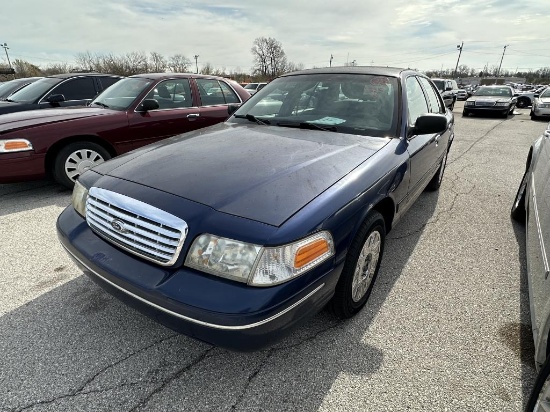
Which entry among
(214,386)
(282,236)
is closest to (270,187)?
(282,236)

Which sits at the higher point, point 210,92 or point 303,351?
point 210,92

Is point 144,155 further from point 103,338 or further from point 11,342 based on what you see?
point 11,342

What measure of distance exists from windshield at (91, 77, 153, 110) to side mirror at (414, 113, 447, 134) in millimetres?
3994

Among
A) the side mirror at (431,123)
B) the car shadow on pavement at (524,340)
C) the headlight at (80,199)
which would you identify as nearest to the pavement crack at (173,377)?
the headlight at (80,199)

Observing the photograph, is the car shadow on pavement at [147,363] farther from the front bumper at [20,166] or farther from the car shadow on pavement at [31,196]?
the front bumper at [20,166]

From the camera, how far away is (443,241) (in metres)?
3.44

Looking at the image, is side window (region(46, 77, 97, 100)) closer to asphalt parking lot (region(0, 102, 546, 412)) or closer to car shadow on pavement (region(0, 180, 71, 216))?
car shadow on pavement (region(0, 180, 71, 216))

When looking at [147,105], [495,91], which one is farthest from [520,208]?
[495,91]

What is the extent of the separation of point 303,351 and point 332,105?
2.02 meters

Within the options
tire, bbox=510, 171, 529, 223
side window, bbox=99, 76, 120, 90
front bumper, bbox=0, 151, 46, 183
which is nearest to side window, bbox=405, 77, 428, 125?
tire, bbox=510, 171, 529, 223

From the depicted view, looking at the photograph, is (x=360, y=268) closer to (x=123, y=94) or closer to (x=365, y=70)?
(x=365, y=70)

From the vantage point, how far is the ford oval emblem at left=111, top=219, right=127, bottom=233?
70.9 inches

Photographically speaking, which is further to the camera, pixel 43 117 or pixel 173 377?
pixel 43 117

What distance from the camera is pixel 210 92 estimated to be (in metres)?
5.78
